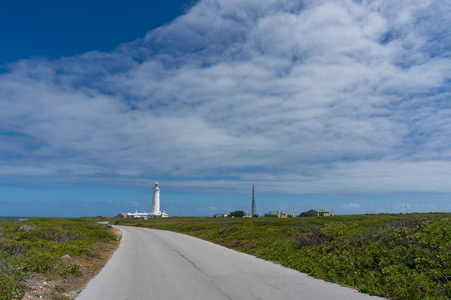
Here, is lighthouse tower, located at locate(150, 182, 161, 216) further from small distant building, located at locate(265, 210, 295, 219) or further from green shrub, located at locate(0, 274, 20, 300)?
green shrub, located at locate(0, 274, 20, 300)

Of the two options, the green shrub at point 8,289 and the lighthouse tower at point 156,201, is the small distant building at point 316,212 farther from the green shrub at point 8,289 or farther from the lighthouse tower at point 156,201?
the green shrub at point 8,289

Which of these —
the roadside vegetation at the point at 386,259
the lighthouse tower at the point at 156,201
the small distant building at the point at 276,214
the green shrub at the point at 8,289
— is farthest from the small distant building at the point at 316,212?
the green shrub at the point at 8,289

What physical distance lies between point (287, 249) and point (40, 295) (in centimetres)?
1179

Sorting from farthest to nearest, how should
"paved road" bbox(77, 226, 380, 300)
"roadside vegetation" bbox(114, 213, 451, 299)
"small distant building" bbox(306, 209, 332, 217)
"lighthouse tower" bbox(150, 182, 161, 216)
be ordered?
"lighthouse tower" bbox(150, 182, 161, 216) → "small distant building" bbox(306, 209, 332, 217) → "paved road" bbox(77, 226, 380, 300) → "roadside vegetation" bbox(114, 213, 451, 299)

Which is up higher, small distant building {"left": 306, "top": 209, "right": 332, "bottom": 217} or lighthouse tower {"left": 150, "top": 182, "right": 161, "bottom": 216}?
lighthouse tower {"left": 150, "top": 182, "right": 161, "bottom": 216}

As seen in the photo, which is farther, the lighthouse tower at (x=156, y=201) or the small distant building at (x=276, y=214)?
the lighthouse tower at (x=156, y=201)

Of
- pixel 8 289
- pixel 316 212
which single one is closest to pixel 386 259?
pixel 8 289

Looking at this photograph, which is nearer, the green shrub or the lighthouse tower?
the green shrub

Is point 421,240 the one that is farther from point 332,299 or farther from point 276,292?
point 276,292

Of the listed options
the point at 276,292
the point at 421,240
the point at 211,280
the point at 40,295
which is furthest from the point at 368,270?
the point at 40,295

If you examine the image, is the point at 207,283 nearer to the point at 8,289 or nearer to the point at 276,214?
the point at 8,289

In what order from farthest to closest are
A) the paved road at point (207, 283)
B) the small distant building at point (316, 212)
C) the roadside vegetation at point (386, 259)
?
the small distant building at point (316, 212) < the paved road at point (207, 283) < the roadside vegetation at point (386, 259)

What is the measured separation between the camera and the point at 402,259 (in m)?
10.3

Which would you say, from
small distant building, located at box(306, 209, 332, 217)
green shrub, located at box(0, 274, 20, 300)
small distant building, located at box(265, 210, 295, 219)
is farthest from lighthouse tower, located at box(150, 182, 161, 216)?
green shrub, located at box(0, 274, 20, 300)
